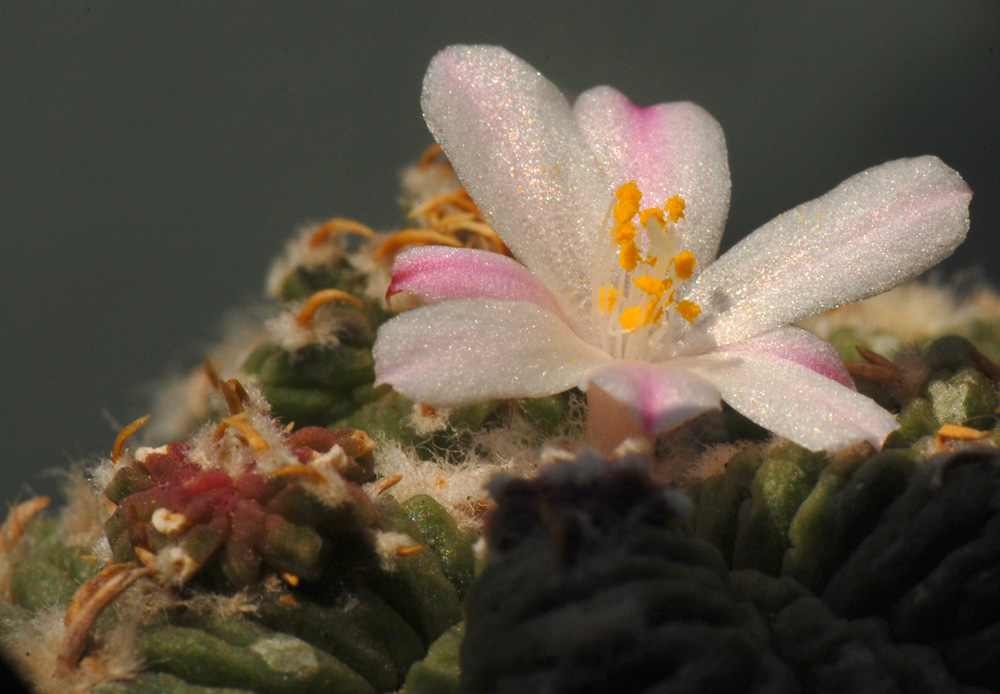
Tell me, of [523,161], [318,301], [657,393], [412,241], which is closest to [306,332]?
[318,301]

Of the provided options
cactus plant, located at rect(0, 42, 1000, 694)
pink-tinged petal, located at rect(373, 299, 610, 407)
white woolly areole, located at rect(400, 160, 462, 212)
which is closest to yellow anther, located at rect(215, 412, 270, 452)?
cactus plant, located at rect(0, 42, 1000, 694)

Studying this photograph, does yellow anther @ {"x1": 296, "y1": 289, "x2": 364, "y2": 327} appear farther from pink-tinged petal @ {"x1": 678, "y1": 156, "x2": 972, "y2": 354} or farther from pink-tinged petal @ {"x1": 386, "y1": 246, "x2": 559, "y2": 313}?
pink-tinged petal @ {"x1": 678, "y1": 156, "x2": 972, "y2": 354}

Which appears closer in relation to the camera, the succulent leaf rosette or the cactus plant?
the cactus plant

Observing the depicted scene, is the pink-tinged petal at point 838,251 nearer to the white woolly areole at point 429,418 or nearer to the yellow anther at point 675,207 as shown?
the yellow anther at point 675,207

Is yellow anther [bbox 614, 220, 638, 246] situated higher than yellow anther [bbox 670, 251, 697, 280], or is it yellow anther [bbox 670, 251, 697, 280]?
yellow anther [bbox 614, 220, 638, 246]

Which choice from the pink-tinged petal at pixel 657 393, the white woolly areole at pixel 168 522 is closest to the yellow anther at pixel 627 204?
the pink-tinged petal at pixel 657 393

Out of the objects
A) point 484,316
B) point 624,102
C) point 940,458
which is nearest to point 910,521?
point 940,458
